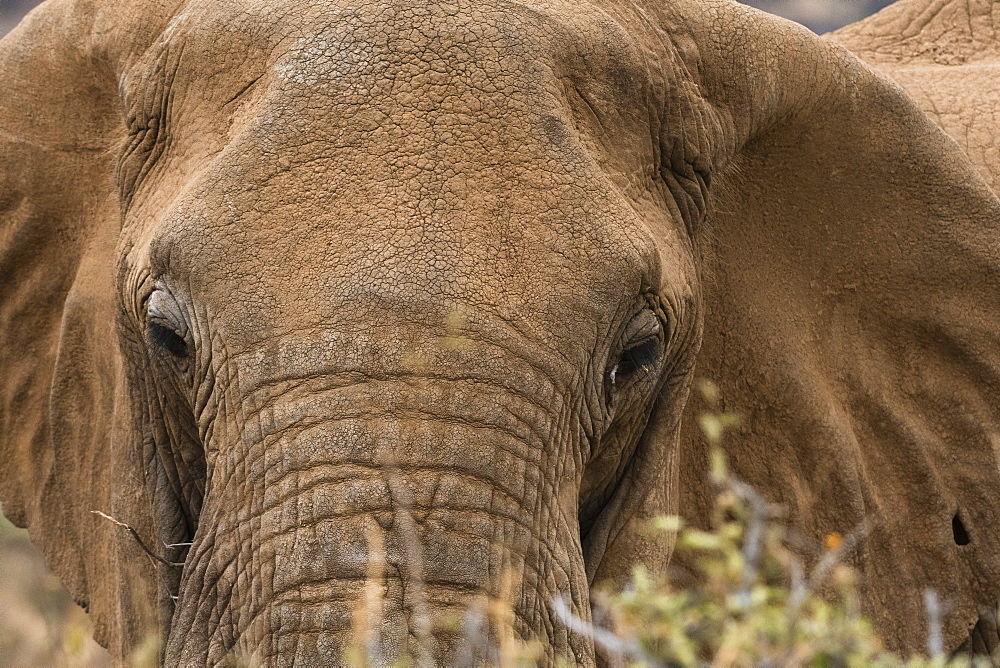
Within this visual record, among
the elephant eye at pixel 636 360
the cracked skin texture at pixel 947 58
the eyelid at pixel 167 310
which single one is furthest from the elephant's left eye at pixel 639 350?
the cracked skin texture at pixel 947 58

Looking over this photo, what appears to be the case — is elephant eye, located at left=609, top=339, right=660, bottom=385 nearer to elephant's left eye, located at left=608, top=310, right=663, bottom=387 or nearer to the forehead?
elephant's left eye, located at left=608, top=310, right=663, bottom=387

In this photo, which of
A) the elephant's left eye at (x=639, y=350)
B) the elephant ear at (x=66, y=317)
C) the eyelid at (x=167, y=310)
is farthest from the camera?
the elephant ear at (x=66, y=317)

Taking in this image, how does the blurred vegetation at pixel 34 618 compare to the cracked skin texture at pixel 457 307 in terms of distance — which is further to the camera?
the blurred vegetation at pixel 34 618

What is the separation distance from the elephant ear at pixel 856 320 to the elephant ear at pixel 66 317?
54.5 inches

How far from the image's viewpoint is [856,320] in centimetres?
421

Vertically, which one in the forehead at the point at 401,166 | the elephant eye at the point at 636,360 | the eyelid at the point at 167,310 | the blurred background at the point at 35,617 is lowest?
the blurred background at the point at 35,617

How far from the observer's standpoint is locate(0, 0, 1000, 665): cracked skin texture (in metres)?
2.91

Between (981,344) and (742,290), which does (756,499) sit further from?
(981,344)

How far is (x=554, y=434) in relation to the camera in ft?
10.3

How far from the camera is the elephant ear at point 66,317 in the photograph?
3.85m

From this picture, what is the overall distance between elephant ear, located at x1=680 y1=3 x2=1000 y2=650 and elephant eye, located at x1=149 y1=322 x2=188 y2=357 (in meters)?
1.27

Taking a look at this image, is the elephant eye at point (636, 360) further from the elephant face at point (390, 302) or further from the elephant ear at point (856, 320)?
the elephant ear at point (856, 320)

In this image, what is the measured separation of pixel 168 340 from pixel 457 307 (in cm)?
74

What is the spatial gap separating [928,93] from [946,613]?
1.74 meters
